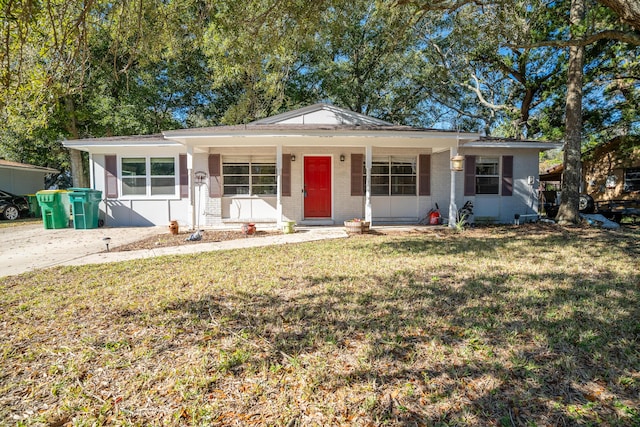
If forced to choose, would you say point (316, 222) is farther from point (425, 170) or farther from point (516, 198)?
point (516, 198)

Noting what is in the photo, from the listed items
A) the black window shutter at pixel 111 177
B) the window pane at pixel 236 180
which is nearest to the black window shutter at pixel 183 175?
the window pane at pixel 236 180

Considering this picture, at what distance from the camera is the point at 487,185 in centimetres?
1181

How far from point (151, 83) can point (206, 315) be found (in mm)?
17738

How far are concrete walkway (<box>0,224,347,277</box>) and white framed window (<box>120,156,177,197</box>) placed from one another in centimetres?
137

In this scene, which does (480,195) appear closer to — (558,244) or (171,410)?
(558,244)

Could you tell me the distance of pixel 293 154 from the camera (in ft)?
36.2

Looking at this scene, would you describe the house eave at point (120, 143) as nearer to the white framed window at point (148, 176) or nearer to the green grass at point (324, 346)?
the white framed window at point (148, 176)

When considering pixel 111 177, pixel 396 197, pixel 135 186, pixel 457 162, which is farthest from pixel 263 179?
pixel 457 162

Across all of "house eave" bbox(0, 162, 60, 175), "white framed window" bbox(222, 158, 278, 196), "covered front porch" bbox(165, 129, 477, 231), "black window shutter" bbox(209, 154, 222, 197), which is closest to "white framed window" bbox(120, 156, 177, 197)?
"covered front porch" bbox(165, 129, 477, 231)

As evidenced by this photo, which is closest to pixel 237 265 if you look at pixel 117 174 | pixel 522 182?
pixel 117 174

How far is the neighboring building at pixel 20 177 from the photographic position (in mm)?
18391

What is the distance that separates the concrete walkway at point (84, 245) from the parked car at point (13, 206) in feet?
22.9

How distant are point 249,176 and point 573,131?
33.5 ft

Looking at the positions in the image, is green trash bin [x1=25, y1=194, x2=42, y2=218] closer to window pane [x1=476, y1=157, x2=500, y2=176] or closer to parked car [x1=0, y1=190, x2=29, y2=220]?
parked car [x1=0, y1=190, x2=29, y2=220]
